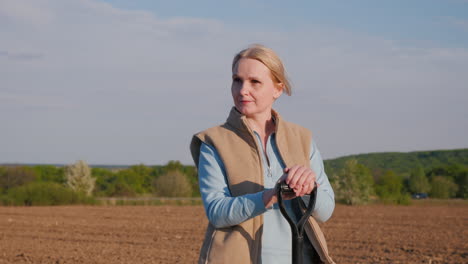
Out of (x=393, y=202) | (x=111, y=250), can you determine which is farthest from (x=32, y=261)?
(x=393, y=202)

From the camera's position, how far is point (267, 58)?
2.27 metres

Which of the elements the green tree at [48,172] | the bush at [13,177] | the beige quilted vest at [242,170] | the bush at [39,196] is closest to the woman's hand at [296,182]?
the beige quilted vest at [242,170]

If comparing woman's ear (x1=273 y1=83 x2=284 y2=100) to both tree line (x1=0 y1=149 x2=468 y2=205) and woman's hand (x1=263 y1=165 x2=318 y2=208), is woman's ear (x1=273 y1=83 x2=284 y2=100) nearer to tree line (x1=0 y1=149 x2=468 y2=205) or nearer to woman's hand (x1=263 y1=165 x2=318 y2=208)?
woman's hand (x1=263 y1=165 x2=318 y2=208)

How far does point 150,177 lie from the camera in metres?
61.8

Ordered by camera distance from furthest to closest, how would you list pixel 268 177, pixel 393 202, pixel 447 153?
pixel 447 153 → pixel 393 202 → pixel 268 177

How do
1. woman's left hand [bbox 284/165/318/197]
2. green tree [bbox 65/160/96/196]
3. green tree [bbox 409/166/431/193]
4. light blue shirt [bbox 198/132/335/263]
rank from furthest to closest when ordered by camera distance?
green tree [bbox 409/166/431/193], green tree [bbox 65/160/96/196], light blue shirt [bbox 198/132/335/263], woman's left hand [bbox 284/165/318/197]

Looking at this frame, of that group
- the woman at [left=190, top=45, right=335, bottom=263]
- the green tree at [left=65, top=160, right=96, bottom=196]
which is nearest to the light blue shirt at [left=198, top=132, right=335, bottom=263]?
the woman at [left=190, top=45, right=335, bottom=263]

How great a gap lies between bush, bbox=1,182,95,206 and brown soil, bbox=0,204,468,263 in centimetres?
1020

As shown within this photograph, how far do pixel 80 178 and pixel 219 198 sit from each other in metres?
41.3

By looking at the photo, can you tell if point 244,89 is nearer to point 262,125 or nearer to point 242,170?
point 262,125

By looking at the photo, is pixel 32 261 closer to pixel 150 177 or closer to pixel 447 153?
pixel 150 177

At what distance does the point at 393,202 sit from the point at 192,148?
3543cm

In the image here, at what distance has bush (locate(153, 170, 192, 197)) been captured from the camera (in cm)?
4550

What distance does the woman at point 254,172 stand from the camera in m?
2.11
